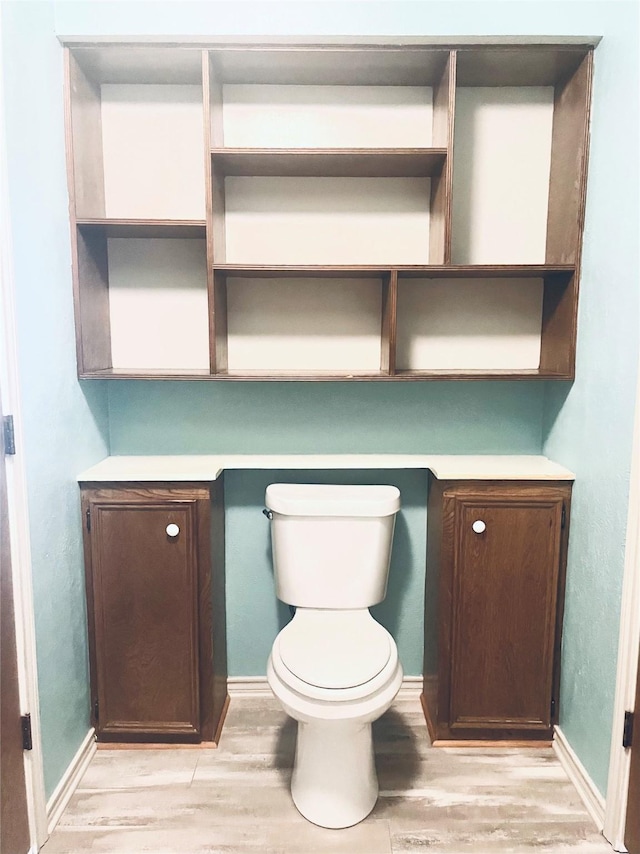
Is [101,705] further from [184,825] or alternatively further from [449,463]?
[449,463]

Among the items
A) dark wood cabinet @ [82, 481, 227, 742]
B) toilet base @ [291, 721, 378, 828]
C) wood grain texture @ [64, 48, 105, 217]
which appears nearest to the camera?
toilet base @ [291, 721, 378, 828]

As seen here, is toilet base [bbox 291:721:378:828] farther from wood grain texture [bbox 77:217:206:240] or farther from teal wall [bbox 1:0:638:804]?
wood grain texture [bbox 77:217:206:240]

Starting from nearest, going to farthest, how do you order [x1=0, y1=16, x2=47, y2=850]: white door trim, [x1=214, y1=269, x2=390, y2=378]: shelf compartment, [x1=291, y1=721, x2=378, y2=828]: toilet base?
[x1=0, y1=16, x2=47, y2=850]: white door trim
[x1=291, y1=721, x2=378, y2=828]: toilet base
[x1=214, y1=269, x2=390, y2=378]: shelf compartment

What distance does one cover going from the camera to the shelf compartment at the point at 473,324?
198 cm

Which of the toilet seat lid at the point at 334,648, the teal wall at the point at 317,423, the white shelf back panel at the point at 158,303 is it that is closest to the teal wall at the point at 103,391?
the teal wall at the point at 317,423

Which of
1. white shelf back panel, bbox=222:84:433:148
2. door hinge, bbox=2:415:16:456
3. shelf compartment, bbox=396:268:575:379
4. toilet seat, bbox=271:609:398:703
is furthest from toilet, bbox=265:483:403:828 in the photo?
white shelf back panel, bbox=222:84:433:148

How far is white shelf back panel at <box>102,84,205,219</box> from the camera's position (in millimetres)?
1876

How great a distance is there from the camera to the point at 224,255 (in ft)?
6.20

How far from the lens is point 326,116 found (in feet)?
6.20

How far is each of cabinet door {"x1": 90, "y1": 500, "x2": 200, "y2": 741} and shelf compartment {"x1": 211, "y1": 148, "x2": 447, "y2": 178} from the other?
3.53 feet

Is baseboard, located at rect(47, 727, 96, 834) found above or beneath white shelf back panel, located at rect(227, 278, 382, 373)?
beneath

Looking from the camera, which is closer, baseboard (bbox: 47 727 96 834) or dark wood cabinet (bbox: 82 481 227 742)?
baseboard (bbox: 47 727 96 834)

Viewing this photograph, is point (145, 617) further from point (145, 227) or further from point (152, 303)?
point (145, 227)

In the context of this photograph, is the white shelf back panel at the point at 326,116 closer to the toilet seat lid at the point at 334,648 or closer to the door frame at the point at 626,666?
the door frame at the point at 626,666
